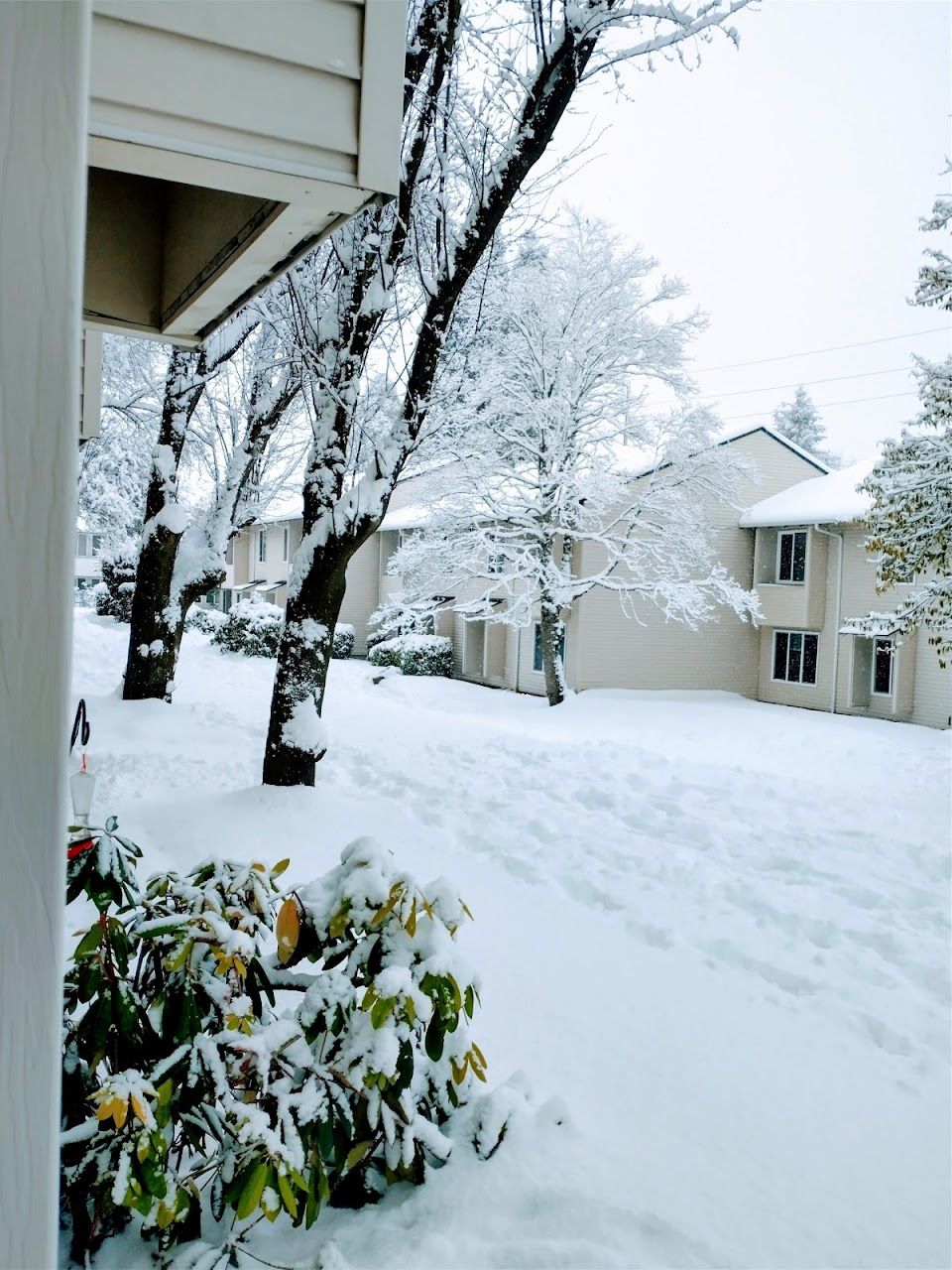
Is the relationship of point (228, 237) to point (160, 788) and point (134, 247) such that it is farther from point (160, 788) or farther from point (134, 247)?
point (160, 788)

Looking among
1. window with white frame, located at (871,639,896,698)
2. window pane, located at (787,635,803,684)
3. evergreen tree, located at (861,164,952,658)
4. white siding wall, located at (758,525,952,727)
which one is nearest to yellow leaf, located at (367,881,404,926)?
evergreen tree, located at (861,164,952,658)

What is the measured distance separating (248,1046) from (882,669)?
18.2 meters

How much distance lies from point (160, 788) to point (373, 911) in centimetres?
544

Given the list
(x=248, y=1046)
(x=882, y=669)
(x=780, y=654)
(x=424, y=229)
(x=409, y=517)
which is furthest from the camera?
(x=409, y=517)

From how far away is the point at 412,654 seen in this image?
2203 centimetres

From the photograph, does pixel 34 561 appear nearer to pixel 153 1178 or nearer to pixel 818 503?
pixel 153 1178

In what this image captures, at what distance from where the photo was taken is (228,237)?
2520 mm

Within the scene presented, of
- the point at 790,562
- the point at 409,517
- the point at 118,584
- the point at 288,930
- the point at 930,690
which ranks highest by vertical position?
the point at 409,517

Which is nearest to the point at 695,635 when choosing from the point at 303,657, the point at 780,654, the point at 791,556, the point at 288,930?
the point at 780,654

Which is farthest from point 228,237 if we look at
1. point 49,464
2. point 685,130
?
point 685,130

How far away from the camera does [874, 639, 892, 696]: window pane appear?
1802 cm

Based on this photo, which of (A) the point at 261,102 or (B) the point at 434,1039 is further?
(B) the point at 434,1039

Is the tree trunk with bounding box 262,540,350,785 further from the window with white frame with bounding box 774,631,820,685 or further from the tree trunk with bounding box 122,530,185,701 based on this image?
the window with white frame with bounding box 774,631,820,685

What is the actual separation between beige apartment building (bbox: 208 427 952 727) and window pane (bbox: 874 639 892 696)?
0.03 metres
